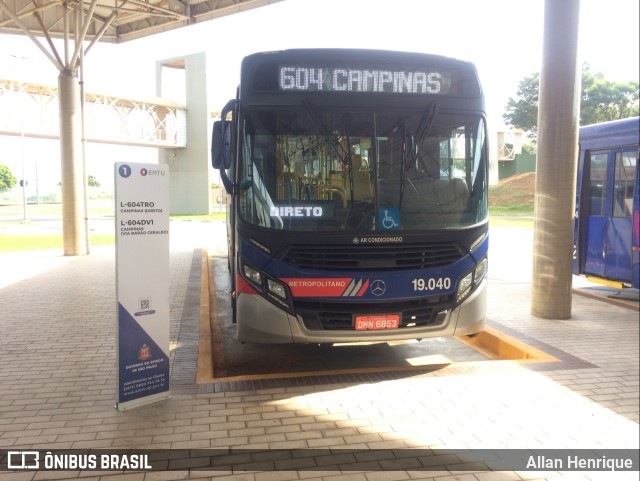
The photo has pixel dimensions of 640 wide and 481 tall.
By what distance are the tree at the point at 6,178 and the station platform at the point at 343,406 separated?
131 feet

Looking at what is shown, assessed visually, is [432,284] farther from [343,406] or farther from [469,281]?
[343,406]

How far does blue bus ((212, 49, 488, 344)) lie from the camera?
5.25 m

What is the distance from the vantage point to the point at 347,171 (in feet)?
17.6

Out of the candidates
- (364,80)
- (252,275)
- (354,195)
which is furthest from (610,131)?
(252,275)

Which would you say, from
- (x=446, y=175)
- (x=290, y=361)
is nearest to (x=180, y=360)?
(x=290, y=361)

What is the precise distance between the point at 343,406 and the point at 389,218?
1798 millimetres

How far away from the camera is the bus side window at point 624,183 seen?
9.33 m

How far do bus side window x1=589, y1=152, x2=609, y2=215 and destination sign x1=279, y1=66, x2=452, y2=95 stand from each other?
18.7 feet

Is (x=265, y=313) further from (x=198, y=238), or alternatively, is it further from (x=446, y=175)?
(x=198, y=238)

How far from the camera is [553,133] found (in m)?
7.65

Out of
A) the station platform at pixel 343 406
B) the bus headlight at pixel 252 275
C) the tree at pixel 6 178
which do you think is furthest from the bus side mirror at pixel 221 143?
the tree at pixel 6 178

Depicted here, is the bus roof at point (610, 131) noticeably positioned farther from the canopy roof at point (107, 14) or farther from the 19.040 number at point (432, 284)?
the canopy roof at point (107, 14)

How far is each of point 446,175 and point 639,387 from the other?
2.53 metres

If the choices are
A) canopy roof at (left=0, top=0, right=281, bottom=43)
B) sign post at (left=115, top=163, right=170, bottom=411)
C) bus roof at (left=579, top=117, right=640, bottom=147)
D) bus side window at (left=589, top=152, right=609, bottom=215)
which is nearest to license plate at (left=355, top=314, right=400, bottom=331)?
sign post at (left=115, top=163, right=170, bottom=411)
